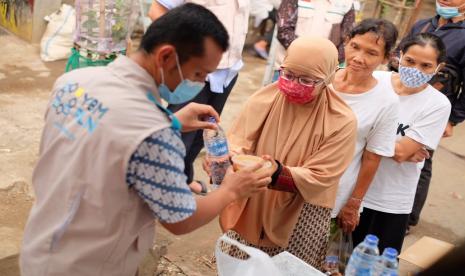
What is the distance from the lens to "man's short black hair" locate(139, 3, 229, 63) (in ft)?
6.05

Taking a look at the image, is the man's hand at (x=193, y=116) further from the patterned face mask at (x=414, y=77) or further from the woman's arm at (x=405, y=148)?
the patterned face mask at (x=414, y=77)

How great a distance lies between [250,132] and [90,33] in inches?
86.5

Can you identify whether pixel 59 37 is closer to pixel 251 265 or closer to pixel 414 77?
pixel 414 77

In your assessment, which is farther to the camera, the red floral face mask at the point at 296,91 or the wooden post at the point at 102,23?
the wooden post at the point at 102,23

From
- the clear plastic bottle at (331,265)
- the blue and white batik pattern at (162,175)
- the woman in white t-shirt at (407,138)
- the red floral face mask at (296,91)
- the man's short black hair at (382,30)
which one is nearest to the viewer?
the blue and white batik pattern at (162,175)

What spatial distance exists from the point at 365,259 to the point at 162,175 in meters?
0.94

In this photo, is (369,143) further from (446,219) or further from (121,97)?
(446,219)

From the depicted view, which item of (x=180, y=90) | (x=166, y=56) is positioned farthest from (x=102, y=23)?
(x=166, y=56)

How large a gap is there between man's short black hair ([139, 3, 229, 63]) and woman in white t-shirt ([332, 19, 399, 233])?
4.36 ft

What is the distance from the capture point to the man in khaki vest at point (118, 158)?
175 centimetres

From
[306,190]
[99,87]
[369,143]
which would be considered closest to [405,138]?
[369,143]

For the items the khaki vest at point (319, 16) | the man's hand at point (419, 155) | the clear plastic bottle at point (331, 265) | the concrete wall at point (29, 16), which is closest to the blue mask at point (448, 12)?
the khaki vest at point (319, 16)

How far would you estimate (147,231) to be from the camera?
2.00m

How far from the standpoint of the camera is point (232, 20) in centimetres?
401
